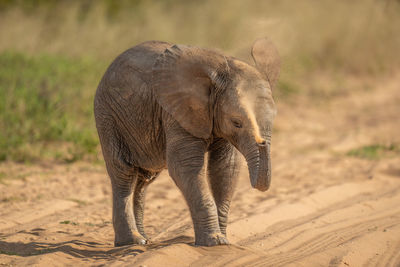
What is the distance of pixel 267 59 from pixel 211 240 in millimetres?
1556

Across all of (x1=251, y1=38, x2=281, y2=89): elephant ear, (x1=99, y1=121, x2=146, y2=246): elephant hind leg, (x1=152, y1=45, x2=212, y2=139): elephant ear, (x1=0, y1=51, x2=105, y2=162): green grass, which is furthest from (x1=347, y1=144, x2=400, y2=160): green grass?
(x1=152, y1=45, x2=212, y2=139): elephant ear

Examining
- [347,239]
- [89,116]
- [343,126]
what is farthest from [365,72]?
[347,239]

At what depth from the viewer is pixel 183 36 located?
1519 centimetres

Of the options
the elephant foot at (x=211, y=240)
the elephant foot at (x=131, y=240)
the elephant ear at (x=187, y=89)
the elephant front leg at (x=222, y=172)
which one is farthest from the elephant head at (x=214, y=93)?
the elephant foot at (x=131, y=240)

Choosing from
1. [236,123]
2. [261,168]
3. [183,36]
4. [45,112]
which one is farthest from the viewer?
[183,36]

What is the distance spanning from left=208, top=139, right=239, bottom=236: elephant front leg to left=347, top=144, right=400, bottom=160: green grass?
494cm

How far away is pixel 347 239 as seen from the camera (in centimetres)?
583

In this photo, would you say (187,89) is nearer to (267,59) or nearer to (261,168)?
(267,59)

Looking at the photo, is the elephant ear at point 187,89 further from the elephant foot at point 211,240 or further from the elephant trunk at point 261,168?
the elephant foot at point 211,240

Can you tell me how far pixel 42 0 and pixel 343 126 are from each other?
8.94 metres

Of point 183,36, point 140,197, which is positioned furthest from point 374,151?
point 183,36

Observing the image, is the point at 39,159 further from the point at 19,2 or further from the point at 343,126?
the point at 19,2

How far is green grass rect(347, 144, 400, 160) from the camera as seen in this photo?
9.78 metres

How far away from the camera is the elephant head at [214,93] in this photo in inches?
186
